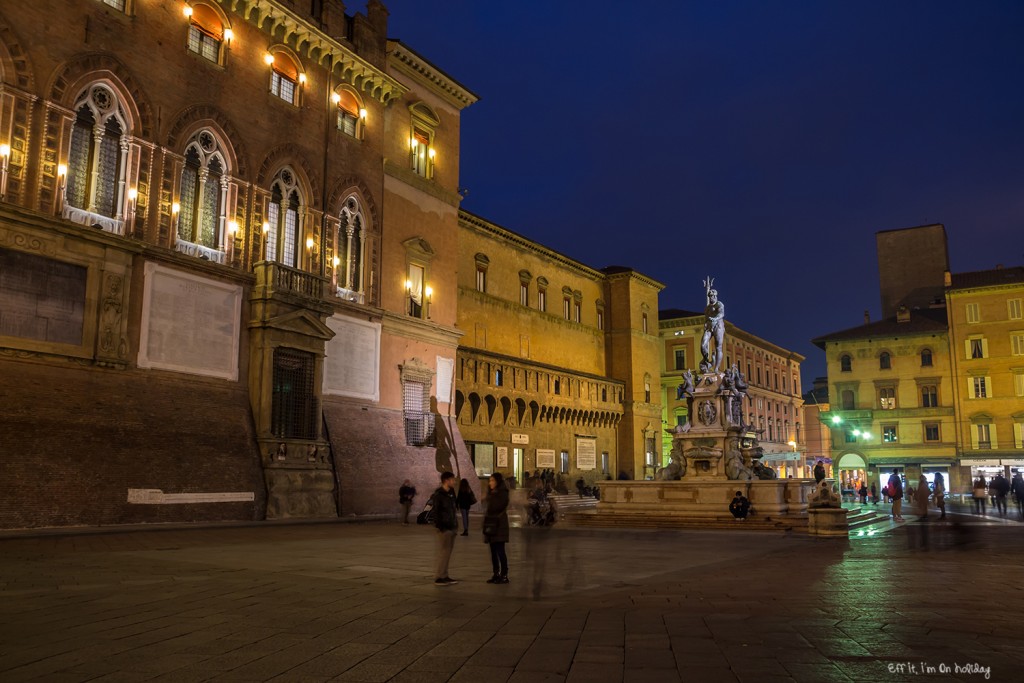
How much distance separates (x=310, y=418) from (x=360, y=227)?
7898mm

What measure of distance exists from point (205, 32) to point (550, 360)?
102ft

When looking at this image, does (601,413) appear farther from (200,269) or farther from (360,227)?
(200,269)

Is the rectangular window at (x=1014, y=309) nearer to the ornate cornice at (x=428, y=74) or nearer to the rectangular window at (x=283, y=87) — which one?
the ornate cornice at (x=428, y=74)

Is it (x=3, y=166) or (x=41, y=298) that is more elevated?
(x=3, y=166)

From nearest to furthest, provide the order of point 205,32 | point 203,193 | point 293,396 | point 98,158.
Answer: point 98,158 < point 203,193 < point 205,32 < point 293,396

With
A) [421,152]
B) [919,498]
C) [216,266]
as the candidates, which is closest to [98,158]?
[216,266]

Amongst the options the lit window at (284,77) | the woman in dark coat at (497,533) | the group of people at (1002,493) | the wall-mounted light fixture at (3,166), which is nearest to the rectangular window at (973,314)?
the group of people at (1002,493)

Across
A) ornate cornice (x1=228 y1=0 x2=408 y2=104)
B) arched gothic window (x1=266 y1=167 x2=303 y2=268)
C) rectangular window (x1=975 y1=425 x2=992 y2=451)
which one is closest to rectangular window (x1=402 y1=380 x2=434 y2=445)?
arched gothic window (x1=266 y1=167 x2=303 y2=268)

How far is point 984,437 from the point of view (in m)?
56.9

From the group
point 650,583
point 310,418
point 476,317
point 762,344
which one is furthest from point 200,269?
point 762,344

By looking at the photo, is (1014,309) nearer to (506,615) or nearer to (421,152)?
(421,152)

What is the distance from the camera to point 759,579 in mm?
11656

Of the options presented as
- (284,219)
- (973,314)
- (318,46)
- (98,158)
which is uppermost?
(318,46)

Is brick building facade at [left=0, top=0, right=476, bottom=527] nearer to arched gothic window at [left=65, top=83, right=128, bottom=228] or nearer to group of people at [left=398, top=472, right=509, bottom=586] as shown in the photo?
arched gothic window at [left=65, top=83, right=128, bottom=228]
